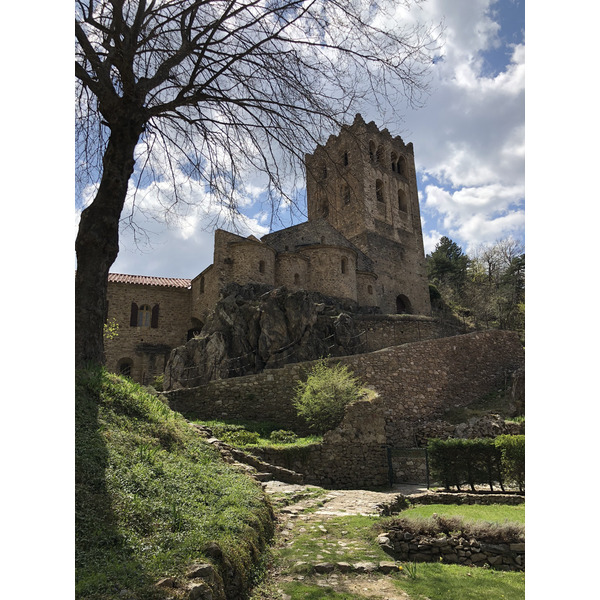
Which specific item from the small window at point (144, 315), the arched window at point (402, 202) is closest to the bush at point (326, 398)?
the small window at point (144, 315)

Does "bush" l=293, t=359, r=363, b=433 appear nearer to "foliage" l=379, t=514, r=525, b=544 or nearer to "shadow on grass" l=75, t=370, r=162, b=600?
"foliage" l=379, t=514, r=525, b=544

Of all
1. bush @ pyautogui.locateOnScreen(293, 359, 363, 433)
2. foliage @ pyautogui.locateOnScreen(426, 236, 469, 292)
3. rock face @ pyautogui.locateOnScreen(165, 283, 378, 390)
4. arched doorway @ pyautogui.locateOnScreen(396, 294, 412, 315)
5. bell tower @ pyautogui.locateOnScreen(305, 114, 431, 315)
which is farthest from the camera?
foliage @ pyautogui.locateOnScreen(426, 236, 469, 292)

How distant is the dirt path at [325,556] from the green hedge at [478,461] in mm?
3519

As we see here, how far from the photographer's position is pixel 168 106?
6297mm

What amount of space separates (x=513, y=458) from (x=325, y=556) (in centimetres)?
684

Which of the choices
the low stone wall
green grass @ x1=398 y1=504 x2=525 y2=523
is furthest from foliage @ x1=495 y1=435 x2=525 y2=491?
the low stone wall

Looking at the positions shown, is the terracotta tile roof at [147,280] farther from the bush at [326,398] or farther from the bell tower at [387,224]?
the bush at [326,398]

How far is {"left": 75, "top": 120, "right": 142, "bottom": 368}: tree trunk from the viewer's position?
6.25 m

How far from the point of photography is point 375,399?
1313 centimetres

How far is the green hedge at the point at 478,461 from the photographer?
10047 mm

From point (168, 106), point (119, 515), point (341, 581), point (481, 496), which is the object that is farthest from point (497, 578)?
point (168, 106)

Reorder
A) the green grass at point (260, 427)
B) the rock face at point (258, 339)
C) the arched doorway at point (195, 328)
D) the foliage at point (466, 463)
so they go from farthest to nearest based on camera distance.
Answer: the arched doorway at point (195, 328)
the rock face at point (258, 339)
the green grass at point (260, 427)
the foliage at point (466, 463)

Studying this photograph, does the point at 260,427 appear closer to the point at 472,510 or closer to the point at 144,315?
the point at 472,510

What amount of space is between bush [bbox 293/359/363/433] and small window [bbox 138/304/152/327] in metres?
15.9
